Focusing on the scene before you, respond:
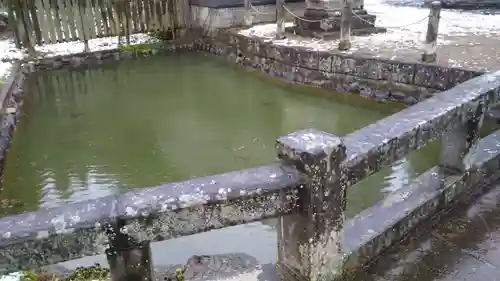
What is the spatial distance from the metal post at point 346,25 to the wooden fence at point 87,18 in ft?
19.9

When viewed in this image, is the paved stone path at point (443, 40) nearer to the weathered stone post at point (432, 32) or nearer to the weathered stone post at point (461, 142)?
the weathered stone post at point (432, 32)

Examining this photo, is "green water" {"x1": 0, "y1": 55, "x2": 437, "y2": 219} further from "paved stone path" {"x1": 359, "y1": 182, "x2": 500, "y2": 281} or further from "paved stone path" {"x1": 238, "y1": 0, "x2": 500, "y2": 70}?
"paved stone path" {"x1": 359, "y1": 182, "x2": 500, "y2": 281}

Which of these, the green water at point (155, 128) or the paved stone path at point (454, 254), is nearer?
the paved stone path at point (454, 254)

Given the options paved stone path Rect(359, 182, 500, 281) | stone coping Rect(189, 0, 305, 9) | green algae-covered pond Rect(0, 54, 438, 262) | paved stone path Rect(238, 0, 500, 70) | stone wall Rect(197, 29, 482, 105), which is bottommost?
green algae-covered pond Rect(0, 54, 438, 262)

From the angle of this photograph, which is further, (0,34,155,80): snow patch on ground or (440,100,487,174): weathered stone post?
(0,34,155,80): snow patch on ground

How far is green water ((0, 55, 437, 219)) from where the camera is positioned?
615cm

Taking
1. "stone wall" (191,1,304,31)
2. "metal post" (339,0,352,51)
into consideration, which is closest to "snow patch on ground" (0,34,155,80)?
"stone wall" (191,1,304,31)

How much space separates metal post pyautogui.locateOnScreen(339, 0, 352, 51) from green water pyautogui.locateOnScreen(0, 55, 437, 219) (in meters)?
1.24

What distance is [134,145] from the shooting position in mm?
7266

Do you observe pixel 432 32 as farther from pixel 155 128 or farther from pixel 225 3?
pixel 225 3

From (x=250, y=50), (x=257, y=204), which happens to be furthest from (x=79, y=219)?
(x=250, y=50)

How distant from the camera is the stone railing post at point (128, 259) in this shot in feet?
6.17

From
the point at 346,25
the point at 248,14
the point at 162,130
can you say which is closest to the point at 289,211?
the point at 162,130

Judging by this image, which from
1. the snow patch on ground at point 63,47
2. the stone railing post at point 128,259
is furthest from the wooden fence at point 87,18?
the stone railing post at point 128,259
